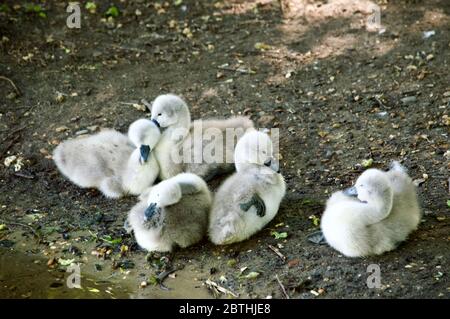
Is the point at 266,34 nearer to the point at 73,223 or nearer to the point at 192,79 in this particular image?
the point at 192,79

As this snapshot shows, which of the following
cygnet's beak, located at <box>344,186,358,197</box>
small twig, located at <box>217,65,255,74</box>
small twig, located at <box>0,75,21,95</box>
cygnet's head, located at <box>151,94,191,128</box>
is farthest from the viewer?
small twig, located at <box>217,65,255,74</box>

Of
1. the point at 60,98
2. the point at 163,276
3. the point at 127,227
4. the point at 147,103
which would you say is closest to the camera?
the point at 163,276

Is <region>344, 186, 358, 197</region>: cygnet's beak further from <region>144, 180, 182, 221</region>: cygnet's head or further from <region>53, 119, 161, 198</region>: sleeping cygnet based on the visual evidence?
<region>53, 119, 161, 198</region>: sleeping cygnet

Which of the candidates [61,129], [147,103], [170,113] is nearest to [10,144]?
[61,129]

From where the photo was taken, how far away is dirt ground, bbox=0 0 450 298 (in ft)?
16.3

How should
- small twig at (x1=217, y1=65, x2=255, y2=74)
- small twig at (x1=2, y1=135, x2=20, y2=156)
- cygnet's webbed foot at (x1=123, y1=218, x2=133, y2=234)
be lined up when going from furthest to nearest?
1. small twig at (x1=217, y1=65, x2=255, y2=74)
2. small twig at (x1=2, y1=135, x2=20, y2=156)
3. cygnet's webbed foot at (x1=123, y1=218, x2=133, y2=234)

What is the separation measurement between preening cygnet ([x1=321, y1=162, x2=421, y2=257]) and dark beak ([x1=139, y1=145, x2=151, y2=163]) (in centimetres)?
168

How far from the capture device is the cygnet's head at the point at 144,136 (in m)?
6.01

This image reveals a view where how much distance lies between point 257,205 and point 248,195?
10 cm

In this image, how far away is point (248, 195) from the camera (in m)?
5.22

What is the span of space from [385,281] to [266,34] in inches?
168

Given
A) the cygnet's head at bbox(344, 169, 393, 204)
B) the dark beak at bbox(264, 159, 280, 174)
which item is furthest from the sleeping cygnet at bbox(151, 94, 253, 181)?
the cygnet's head at bbox(344, 169, 393, 204)

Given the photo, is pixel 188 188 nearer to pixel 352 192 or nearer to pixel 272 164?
pixel 272 164
